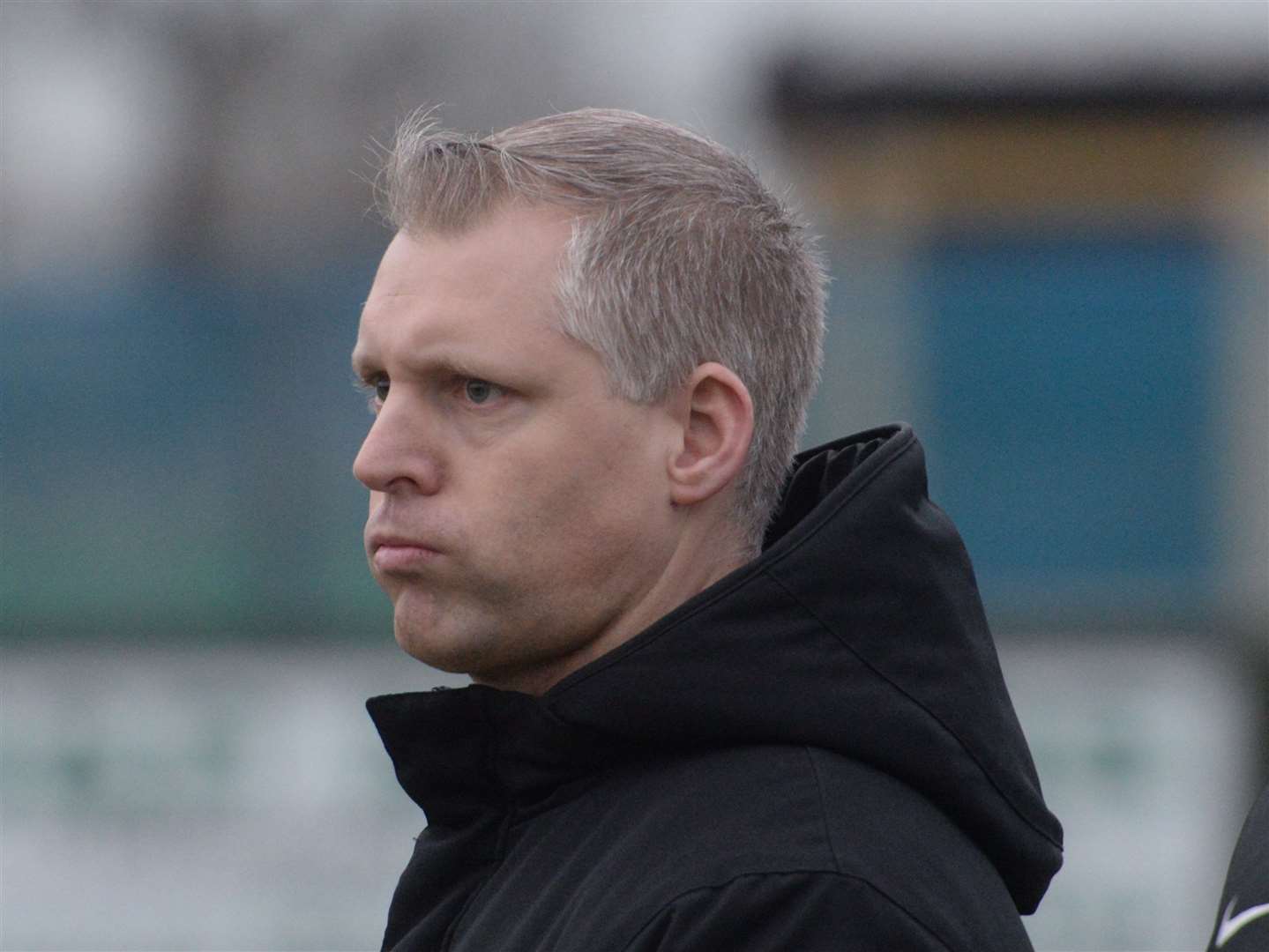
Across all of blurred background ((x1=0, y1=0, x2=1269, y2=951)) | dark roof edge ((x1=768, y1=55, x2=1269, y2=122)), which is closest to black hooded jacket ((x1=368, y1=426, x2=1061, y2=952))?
blurred background ((x1=0, y1=0, x2=1269, y2=951))

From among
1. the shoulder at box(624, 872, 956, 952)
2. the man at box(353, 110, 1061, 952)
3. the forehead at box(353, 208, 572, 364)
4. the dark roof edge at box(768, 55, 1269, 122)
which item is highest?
the dark roof edge at box(768, 55, 1269, 122)

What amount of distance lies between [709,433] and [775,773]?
0.41 metres

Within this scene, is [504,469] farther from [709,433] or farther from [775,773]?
[775,773]

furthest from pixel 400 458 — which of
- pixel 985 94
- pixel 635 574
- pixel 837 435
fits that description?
pixel 985 94

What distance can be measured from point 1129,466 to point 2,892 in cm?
486

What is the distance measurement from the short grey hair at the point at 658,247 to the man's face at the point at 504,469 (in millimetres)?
34

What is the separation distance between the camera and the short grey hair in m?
1.98

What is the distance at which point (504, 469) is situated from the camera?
197cm

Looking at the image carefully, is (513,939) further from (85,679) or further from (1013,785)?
(85,679)

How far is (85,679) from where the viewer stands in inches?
291

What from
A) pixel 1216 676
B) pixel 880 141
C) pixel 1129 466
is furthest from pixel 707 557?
pixel 880 141

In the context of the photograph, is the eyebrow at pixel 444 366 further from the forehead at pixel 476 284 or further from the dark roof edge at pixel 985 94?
the dark roof edge at pixel 985 94

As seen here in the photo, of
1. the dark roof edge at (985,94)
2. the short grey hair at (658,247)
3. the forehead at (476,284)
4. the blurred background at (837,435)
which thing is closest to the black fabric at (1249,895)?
the short grey hair at (658,247)

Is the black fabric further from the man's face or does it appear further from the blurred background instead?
the blurred background
